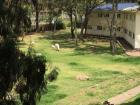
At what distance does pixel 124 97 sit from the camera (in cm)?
2397

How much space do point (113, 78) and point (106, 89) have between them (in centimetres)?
414

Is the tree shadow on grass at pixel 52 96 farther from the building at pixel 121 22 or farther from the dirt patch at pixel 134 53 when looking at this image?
the building at pixel 121 22

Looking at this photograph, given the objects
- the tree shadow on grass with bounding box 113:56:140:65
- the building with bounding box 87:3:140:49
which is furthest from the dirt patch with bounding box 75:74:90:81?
the building with bounding box 87:3:140:49

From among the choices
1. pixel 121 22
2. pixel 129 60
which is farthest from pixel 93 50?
pixel 121 22

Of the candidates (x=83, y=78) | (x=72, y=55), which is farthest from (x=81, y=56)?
(x=83, y=78)

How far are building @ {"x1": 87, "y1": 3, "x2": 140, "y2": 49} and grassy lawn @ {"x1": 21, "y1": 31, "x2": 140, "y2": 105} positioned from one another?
3.31m

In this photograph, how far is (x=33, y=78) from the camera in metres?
13.0

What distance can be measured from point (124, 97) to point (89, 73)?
398 inches

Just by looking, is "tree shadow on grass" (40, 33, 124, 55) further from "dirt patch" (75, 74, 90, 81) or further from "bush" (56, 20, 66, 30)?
"bush" (56, 20, 66, 30)

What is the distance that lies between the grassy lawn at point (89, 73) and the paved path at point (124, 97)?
850 millimetres

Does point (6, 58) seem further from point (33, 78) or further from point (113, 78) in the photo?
point (113, 78)

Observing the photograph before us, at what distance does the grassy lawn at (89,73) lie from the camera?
84.7 ft

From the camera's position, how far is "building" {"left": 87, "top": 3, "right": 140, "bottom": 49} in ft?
159

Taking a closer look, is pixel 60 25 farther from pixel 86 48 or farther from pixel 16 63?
pixel 16 63
